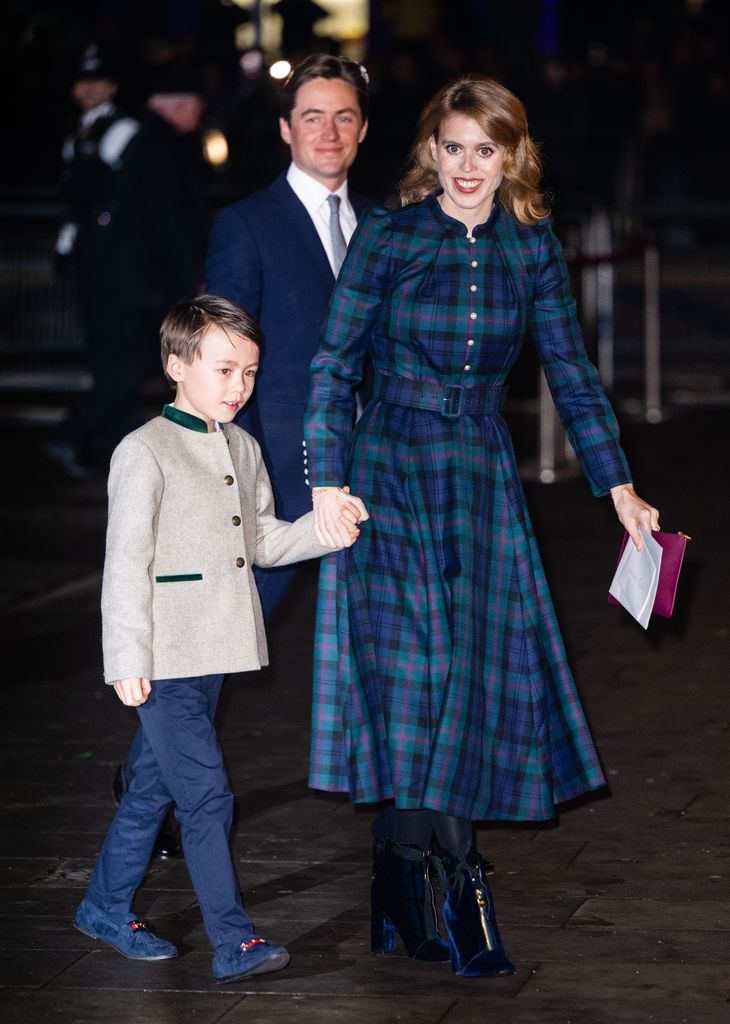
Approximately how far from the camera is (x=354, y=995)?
4191 mm

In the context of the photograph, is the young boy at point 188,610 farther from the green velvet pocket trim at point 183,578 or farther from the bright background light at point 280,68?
the bright background light at point 280,68

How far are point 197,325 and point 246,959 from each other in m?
1.33

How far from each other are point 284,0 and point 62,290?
3.12 metres

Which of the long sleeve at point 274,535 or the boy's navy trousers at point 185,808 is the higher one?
the long sleeve at point 274,535

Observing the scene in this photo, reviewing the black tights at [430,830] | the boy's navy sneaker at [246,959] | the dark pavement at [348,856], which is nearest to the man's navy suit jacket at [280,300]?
the dark pavement at [348,856]

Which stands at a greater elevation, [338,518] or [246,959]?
[338,518]

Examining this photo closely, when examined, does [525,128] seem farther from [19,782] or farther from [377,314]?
[19,782]

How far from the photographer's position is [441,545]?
14.6 feet

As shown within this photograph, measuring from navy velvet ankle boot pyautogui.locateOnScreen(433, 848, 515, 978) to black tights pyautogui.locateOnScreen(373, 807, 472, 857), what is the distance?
0.12 ft

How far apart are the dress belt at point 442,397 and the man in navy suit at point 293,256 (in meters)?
0.81

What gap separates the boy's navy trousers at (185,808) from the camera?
4.29 metres

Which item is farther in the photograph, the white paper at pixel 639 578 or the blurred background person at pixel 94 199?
the blurred background person at pixel 94 199

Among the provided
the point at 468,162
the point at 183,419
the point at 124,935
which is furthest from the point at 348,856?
the point at 468,162

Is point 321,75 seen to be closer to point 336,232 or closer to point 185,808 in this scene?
point 336,232
